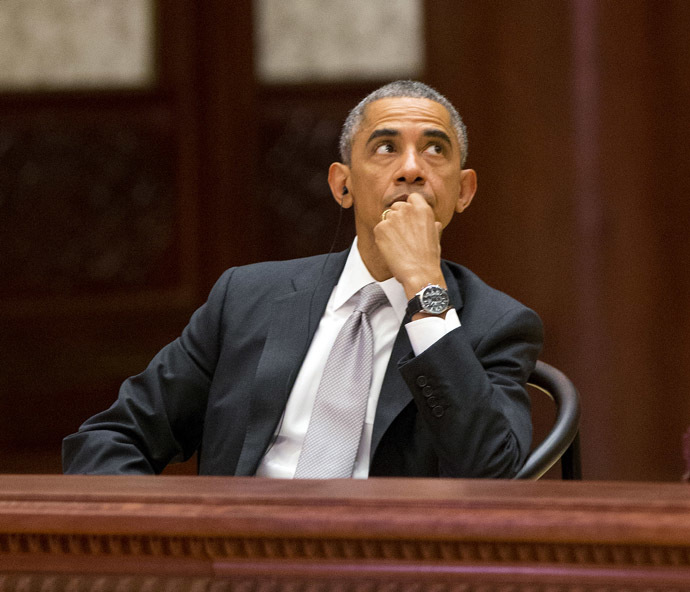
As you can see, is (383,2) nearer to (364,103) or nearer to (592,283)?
(592,283)

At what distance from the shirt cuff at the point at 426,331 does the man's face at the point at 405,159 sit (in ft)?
0.83

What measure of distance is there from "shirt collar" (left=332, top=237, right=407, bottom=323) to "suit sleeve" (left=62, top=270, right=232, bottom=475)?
0.21m

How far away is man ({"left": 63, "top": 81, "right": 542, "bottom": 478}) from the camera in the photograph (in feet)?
4.32

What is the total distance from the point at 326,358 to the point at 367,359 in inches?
3.1

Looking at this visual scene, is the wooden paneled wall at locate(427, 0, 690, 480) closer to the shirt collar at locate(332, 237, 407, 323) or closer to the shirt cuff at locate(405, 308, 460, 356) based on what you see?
the shirt collar at locate(332, 237, 407, 323)

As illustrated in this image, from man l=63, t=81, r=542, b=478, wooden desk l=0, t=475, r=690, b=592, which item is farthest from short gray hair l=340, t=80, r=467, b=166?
wooden desk l=0, t=475, r=690, b=592

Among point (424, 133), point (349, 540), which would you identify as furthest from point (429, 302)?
point (349, 540)

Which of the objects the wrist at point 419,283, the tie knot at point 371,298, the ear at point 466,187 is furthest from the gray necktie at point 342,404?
the ear at point 466,187

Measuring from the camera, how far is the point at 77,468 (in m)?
1.39

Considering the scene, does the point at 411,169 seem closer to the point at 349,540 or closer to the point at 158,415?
the point at 158,415

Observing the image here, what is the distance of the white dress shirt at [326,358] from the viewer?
1444mm

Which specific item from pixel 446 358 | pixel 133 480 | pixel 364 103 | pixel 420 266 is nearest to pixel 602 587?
pixel 133 480

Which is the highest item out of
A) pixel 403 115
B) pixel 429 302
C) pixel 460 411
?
pixel 403 115

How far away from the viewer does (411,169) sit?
1.50 m
